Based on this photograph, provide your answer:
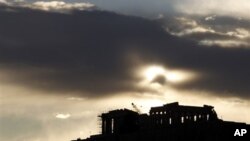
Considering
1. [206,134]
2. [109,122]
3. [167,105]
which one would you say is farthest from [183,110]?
[109,122]

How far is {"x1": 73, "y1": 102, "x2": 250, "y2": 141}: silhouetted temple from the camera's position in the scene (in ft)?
296

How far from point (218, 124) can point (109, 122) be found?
26837 millimetres

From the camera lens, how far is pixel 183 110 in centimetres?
9962

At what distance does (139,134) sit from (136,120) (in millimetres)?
6329

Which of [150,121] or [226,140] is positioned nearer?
[226,140]

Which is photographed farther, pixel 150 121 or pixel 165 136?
pixel 150 121

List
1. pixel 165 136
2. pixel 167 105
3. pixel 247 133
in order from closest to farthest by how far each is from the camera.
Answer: pixel 247 133, pixel 165 136, pixel 167 105

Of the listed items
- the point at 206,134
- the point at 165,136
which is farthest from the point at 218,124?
the point at 165,136

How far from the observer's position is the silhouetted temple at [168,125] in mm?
90188

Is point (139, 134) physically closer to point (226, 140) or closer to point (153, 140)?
point (153, 140)

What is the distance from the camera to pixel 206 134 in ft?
296

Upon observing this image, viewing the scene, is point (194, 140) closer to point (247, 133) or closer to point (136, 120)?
point (247, 133)

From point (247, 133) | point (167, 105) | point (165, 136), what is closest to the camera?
point (247, 133)

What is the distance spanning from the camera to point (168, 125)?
3905 inches
